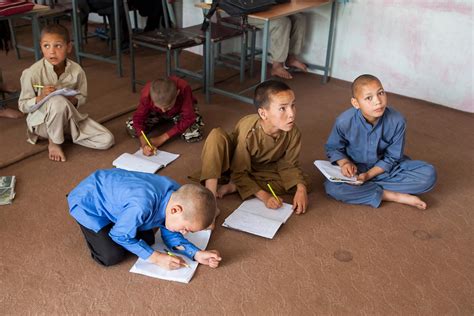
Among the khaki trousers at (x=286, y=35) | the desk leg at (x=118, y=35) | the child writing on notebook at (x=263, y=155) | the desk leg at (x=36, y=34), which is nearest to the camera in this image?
the child writing on notebook at (x=263, y=155)

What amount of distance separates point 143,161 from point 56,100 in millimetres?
578

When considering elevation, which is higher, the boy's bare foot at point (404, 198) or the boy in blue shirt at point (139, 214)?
the boy in blue shirt at point (139, 214)

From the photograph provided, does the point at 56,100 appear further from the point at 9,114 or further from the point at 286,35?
the point at 286,35

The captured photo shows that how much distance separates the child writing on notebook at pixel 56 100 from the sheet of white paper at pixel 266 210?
99 cm

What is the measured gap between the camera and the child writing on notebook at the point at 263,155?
2.45 m

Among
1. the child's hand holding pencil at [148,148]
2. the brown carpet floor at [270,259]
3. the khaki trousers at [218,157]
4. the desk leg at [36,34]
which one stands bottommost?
the brown carpet floor at [270,259]

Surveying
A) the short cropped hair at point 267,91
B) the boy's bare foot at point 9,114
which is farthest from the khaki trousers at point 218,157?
the boy's bare foot at point 9,114

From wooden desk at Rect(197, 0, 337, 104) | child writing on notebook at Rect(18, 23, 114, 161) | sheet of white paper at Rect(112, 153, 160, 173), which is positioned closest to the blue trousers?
sheet of white paper at Rect(112, 153, 160, 173)

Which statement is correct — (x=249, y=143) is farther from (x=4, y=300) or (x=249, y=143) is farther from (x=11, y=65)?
(x=11, y=65)

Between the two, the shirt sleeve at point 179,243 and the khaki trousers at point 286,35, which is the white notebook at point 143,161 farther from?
the khaki trousers at point 286,35

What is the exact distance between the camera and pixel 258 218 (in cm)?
244

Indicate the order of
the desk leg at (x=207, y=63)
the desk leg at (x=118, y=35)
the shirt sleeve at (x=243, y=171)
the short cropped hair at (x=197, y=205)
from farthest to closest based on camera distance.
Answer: the desk leg at (x=118, y=35), the desk leg at (x=207, y=63), the shirt sleeve at (x=243, y=171), the short cropped hair at (x=197, y=205)

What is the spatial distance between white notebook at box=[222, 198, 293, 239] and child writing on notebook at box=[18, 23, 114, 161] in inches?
39.5

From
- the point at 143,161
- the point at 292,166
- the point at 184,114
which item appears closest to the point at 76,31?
the point at 184,114
